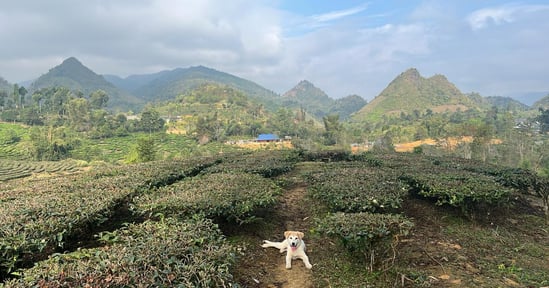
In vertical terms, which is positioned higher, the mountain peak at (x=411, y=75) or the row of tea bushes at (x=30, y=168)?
the mountain peak at (x=411, y=75)

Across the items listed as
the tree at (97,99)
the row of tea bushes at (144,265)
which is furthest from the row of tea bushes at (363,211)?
the tree at (97,99)

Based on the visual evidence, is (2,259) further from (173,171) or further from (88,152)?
(88,152)

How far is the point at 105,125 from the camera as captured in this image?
61750 mm

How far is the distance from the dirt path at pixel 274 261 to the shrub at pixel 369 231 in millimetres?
746

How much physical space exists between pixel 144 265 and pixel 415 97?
120m

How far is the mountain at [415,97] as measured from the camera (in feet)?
348

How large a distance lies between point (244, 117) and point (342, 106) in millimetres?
112295

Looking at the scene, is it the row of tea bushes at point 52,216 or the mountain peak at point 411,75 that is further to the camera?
the mountain peak at point 411,75

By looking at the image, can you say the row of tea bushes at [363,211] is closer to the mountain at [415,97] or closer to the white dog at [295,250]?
the white dog at [295,250]

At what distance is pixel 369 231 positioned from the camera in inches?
178

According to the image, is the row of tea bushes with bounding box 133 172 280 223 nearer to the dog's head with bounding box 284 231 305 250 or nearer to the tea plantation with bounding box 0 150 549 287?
the tea plantation with bounding box 0 150 549 287

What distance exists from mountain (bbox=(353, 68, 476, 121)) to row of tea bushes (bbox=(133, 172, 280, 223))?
10249cm

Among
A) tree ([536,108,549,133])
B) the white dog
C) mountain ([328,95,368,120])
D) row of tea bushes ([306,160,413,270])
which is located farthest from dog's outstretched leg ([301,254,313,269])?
mountain ([328,95,368,120])

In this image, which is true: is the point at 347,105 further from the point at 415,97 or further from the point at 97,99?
the point at 97,99
